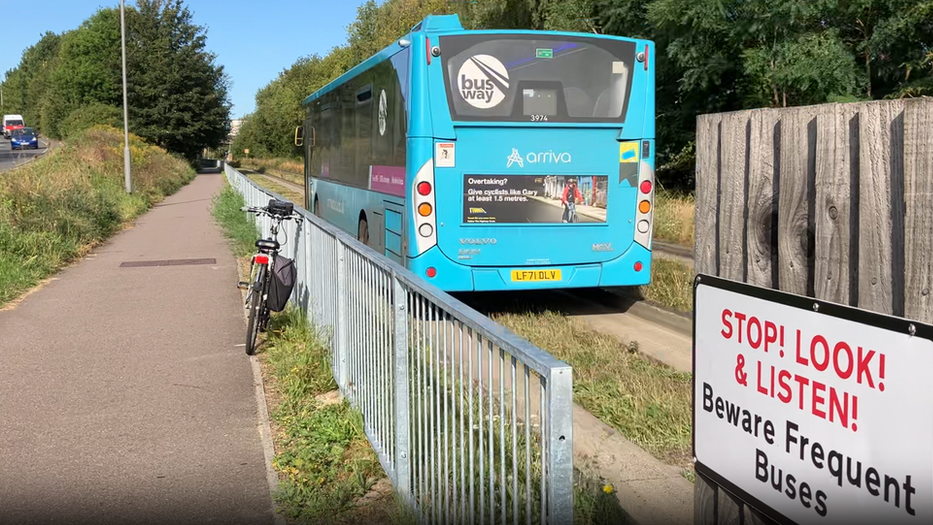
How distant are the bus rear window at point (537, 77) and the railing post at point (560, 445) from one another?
727 cm

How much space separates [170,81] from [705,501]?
6714 cm

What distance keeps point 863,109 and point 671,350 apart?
6.45m

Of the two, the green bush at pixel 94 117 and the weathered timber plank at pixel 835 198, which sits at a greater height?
the green bush at pixel 94 117

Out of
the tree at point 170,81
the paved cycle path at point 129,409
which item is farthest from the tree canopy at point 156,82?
the paved cycle path at point 129,409

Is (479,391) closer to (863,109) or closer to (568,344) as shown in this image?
(863,109)

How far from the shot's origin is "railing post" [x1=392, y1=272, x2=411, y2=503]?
164 inches

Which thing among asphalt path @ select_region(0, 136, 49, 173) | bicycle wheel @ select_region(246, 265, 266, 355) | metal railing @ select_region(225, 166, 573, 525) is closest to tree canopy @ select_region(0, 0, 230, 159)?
asphalt path @ select_region(0, 136, 49, 173)

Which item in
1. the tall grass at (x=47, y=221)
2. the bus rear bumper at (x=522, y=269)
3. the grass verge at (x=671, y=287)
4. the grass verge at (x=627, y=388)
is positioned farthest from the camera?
the tall grass at (x=47, y=221)

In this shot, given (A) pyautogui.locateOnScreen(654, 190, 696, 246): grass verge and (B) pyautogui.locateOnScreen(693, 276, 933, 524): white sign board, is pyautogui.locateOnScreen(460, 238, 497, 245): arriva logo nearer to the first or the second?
(A) pyautogui.locateOnScreen(654, 190, 696, 246): grass verge

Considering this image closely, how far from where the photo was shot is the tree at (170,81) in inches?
2516

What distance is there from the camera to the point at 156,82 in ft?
211

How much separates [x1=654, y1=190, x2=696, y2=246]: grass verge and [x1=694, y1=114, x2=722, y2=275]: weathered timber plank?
43.0 ft

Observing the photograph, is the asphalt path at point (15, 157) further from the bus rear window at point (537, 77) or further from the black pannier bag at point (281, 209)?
the bus rear window at point (537, 77)

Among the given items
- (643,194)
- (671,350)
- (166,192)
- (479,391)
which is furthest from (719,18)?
(166,192)
